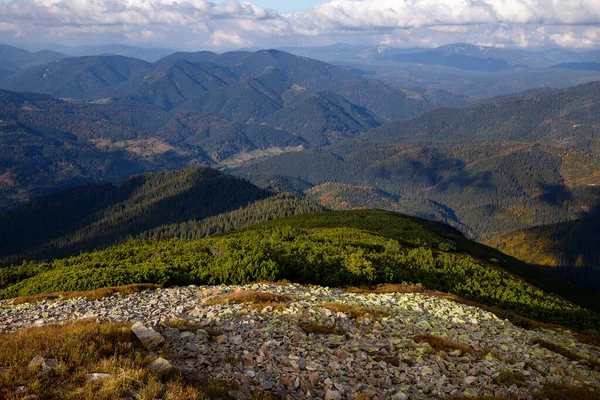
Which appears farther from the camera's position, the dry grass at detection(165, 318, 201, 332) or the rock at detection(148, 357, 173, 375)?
the dry grass at detection(165, 318, 201, 332)

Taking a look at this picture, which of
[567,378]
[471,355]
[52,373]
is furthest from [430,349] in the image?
[52,373]

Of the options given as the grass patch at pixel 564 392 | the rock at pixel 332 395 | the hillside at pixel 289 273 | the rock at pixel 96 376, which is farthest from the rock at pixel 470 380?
the hillside at pixel 289 273

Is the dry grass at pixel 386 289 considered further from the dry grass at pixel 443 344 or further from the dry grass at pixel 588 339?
the dry grass at pixel 443 344

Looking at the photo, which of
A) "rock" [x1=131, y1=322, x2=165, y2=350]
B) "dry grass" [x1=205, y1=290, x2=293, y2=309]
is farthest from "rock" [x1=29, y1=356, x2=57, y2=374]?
"dry grass" [x1=205, y1=290, x2=293, y2=309]

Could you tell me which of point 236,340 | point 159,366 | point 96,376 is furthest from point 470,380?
point 96,376

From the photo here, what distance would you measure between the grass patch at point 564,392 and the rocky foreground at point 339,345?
1.90 feet

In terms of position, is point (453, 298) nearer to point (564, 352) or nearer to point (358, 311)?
point (564, 352)

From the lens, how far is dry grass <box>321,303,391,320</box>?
86.3ft

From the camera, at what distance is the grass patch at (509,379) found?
1858 cm

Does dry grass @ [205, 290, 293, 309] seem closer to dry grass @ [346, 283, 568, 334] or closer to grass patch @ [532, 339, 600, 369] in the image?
dry grass @ [346, 283, 568, 334]

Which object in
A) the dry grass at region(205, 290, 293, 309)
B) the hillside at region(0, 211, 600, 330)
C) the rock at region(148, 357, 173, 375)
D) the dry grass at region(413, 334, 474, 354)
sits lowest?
the hillside at region(0, 211, 600, 330)

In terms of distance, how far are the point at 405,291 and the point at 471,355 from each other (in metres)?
17.0

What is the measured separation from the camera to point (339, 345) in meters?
21.1

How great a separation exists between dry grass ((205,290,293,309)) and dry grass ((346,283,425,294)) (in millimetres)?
10609
